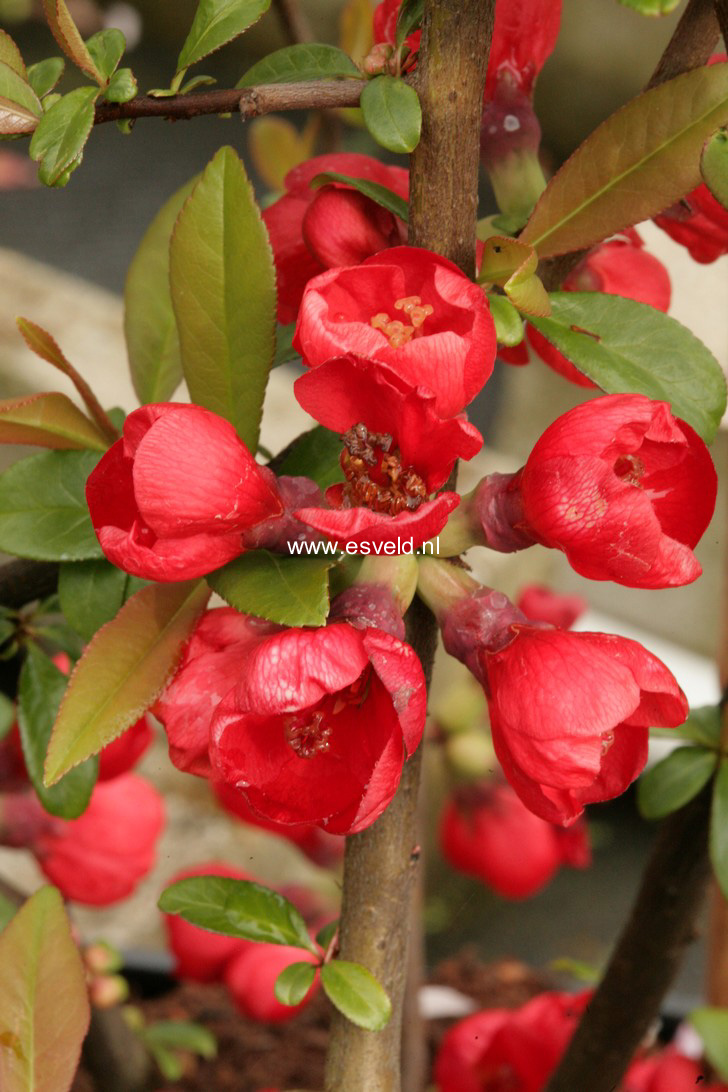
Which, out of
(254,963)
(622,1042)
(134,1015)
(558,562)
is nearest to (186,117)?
(622,1042)

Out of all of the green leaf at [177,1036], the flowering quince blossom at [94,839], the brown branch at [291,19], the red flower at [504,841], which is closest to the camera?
the brown branch at [291,19]

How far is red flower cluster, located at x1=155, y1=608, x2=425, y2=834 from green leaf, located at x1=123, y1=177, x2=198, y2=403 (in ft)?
0.51

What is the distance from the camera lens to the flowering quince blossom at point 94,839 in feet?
2.50

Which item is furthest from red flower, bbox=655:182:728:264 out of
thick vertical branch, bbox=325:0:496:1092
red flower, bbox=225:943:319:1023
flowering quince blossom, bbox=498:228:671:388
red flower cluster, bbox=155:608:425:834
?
red flower, bbox=225:943:319:1023

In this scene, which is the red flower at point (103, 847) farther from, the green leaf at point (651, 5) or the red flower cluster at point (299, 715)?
the green leaf at point (651, 5)

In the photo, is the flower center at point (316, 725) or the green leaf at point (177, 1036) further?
the green leaf at point (177, 1036)

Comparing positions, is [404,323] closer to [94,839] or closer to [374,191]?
[374,191]

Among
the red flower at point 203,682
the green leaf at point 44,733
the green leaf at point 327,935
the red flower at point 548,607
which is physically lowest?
the red flower at point 548,607

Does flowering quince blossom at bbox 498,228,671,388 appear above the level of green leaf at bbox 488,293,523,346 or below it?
below

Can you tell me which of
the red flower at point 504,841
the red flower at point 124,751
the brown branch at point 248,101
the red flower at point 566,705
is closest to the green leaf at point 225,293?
the brown branch at point 248,101

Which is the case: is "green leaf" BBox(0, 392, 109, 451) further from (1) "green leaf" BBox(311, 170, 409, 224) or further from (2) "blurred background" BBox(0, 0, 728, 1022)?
(2) "blurred background" BBox(0, 0, 728, 1022)

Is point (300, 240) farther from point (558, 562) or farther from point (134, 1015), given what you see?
point (558, 562)

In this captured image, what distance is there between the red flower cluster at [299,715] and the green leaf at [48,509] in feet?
0.27

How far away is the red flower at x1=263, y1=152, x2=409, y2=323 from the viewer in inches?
14.0
